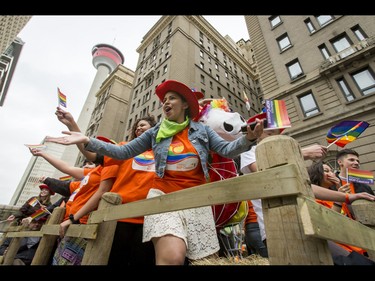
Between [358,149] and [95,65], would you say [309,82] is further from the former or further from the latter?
[95,65]

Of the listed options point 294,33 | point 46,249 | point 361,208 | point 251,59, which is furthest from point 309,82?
point 251,59

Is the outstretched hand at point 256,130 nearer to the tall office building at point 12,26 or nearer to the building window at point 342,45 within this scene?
the building window at point 342,45

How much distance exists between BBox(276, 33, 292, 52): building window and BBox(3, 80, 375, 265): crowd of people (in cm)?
1749

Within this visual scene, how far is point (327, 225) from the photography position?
979 mm

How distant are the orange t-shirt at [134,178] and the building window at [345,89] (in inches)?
566

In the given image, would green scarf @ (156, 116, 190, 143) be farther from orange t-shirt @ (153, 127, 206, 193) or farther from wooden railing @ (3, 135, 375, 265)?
wooden railing @ (3, 135, 375, 265)

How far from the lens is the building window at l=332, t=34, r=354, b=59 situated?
13.0 meters

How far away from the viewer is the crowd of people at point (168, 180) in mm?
1660

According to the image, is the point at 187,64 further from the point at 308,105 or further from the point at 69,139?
the point at 69,139

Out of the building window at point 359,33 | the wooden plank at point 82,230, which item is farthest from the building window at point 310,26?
the wooden plank at point 82,230

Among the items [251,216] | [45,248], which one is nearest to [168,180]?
[251,216]
